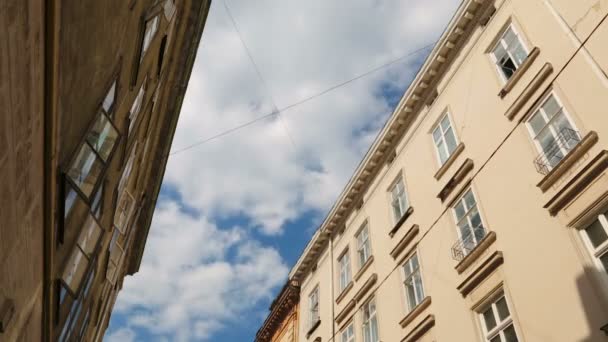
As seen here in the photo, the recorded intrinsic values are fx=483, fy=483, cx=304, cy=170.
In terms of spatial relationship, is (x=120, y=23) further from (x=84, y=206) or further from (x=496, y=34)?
(x=496, y=34)

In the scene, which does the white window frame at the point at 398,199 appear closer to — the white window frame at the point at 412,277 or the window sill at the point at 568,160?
the white window frame at the point at 412,277

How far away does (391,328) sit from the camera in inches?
561

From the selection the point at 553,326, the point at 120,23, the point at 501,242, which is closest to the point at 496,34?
the point at 501,242

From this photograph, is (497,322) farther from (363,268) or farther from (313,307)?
Answer: (313,307)

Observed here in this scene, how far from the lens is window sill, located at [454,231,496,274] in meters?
10.9

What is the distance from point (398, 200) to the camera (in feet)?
55.7

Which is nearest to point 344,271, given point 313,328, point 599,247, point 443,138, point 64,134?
point 313,328

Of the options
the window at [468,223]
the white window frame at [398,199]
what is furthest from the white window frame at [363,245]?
the window at [468,223]

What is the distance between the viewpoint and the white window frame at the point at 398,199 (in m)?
16.1

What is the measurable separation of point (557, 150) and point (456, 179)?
11.0ft

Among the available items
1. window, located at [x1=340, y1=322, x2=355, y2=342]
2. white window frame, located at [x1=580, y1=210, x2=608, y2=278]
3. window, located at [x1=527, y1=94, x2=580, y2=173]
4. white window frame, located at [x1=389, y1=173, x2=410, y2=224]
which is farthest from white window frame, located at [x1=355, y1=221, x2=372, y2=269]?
white window frame, located at [x1=580, y1=210, x2=608, y2=278]

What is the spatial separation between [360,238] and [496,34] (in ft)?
30.3

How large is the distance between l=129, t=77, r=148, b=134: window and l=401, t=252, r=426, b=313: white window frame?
28.4ft

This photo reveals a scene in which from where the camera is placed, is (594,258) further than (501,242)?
No
